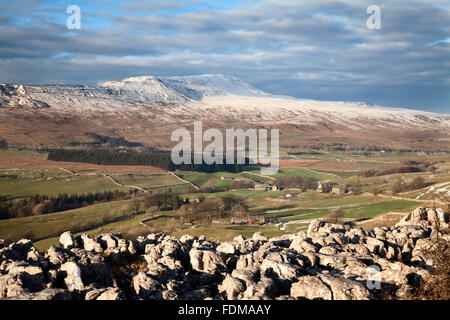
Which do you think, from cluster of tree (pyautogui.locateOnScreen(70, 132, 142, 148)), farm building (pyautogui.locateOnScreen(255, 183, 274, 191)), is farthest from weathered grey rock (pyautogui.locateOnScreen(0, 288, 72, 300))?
cluster of tree (pyautogui.locateOnScreen(70, 132, 142, 148))

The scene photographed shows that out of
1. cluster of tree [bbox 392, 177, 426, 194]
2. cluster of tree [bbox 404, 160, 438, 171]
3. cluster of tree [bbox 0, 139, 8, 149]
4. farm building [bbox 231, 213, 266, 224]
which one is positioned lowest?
farm building [bbox 231, 213, 266, 224]

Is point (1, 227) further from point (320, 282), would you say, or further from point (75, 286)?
point (320, 282)

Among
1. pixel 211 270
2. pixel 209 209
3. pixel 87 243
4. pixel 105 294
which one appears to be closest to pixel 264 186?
pixel 209 209

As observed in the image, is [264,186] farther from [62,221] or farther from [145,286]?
[145,286]

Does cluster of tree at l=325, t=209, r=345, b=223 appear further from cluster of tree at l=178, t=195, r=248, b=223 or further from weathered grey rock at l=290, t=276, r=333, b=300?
weathered grey rock at l=290, t=276, r=333, b=300

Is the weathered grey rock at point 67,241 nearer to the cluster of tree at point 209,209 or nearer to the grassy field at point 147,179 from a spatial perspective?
the cluster of tree at point 209,209

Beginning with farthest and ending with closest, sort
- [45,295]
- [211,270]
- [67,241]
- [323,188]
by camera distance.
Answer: [323,188] < [67,241] < [211,270] < [45,295]
